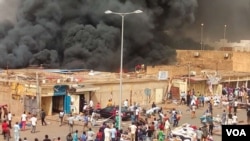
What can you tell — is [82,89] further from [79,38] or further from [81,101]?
[79,38]

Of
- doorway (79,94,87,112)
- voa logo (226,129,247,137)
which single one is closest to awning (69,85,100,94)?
doorway (79,94,87,112)

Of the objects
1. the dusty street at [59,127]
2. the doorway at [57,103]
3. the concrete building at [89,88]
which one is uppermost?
the concrete building at [89,88]

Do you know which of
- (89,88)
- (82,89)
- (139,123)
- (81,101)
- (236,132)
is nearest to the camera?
(236,132)

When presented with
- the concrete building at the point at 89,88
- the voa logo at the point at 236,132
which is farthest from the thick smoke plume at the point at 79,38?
the voa logo at the point at 236,132

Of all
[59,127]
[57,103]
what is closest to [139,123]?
[59,127]

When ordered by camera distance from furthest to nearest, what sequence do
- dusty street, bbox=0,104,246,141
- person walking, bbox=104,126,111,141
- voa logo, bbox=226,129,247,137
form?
1. dusty street, bbox=0,104,246,141
2. person walking, bbox=104,126,111,141
3. voa logo, bbox=226,129,247,137

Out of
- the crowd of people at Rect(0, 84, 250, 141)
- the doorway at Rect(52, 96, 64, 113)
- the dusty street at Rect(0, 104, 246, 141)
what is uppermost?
the doorway at Rect(52, 96, 64, 113)

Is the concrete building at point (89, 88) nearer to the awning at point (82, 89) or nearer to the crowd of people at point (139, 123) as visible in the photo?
the awning at point (82, 89)

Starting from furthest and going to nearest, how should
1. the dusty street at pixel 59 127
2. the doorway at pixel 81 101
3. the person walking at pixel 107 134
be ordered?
the doorway at pixel 81 101 < the dusty street at pixel 59 127 < the person walking at pixel 107 134

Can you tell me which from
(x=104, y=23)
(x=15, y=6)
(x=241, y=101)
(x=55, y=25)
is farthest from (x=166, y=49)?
(x=241, y=101)

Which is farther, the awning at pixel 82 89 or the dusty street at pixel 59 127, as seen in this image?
the awning at pixel 82 89

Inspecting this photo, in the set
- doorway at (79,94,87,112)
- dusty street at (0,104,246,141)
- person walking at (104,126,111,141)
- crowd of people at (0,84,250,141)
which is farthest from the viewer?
doorway at (79,94,87,112)

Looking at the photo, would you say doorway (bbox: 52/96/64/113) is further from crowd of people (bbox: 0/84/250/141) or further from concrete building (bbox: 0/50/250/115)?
crowd of people (bbox: 0/84/250/141)

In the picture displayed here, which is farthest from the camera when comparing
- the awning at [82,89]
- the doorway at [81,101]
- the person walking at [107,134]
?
the doorway at [81,101]
